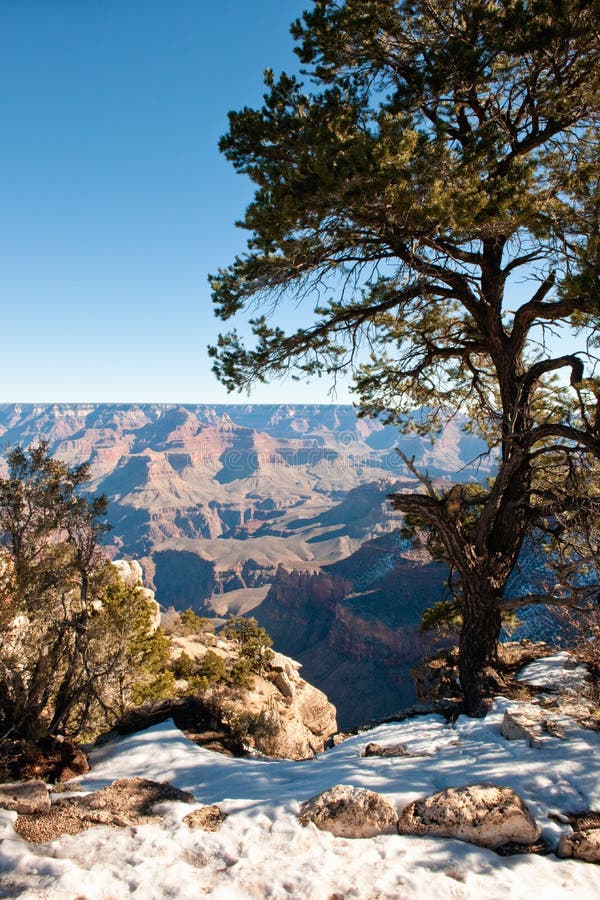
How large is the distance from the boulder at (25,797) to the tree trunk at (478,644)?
5845 millimetres

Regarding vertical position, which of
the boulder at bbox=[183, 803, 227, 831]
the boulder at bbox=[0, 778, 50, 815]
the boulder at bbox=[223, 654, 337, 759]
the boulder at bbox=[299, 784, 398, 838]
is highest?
the boulder at bbox=[0, 778, 50, 815]

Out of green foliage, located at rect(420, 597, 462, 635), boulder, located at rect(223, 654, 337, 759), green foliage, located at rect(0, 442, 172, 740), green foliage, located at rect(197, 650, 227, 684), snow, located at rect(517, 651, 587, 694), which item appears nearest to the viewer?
green foliage, located at rect(0, 442, 172, 740)

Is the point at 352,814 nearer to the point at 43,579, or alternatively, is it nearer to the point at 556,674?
the point at 43,579

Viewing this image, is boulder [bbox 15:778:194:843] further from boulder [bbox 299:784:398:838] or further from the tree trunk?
the tree trunk

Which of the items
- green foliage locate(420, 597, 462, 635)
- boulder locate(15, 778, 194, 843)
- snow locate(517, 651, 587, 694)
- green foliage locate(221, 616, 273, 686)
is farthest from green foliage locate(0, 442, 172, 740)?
green foliage locate(221, 616, 273, 686)

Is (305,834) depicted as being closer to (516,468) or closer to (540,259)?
(516,468)

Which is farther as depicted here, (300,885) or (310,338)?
(310,338)

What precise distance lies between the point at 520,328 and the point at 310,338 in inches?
129

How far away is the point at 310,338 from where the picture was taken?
7566 mm

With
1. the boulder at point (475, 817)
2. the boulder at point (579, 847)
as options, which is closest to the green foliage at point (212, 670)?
the boulder at point (475, 817)

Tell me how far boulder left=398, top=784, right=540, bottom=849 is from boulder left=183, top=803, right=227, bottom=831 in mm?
1731

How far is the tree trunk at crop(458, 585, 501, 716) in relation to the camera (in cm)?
753

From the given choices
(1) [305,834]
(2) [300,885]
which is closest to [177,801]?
(1) [305,834]

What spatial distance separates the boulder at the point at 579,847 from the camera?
376 cm
